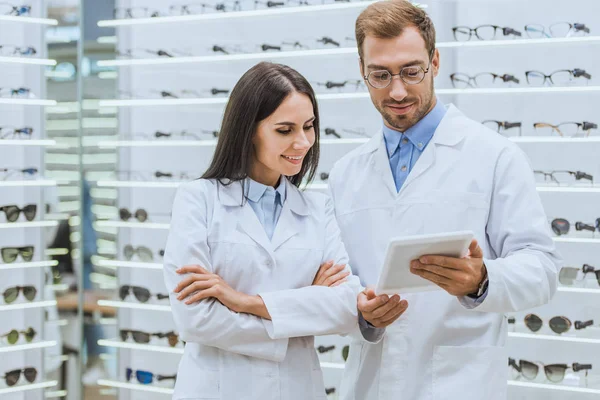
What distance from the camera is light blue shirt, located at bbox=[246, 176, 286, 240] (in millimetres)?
2477

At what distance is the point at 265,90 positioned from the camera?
7.91 ft

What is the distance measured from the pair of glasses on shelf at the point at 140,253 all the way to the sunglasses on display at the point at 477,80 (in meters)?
2.13

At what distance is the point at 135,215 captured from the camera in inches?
212

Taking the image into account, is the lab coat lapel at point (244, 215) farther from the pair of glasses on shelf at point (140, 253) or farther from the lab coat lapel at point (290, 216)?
the pair of glasses on shelf at point (140, 253)

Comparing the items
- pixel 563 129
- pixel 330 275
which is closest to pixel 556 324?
pixel 563 129

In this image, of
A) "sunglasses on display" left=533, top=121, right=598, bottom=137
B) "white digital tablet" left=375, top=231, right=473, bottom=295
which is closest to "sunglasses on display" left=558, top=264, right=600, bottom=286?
"sunglasses on display" left=533, top=121, right=598, bottom=137

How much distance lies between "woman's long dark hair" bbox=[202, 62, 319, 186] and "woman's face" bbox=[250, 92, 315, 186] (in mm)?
18

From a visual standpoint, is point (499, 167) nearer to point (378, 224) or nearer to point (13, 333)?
point (378, 224)

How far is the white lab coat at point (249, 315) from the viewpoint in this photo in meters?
2.32

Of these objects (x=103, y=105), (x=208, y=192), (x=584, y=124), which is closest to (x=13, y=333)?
(x=103, y=105)

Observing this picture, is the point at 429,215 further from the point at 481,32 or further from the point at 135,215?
the point at 135,215

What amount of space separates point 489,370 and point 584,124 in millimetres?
2260

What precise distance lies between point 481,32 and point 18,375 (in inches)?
131

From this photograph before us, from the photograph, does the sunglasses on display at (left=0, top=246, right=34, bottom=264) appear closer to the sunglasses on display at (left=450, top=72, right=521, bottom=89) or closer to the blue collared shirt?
the sunglasses on display at (left=450, top=72, right=521, bottom=89)
